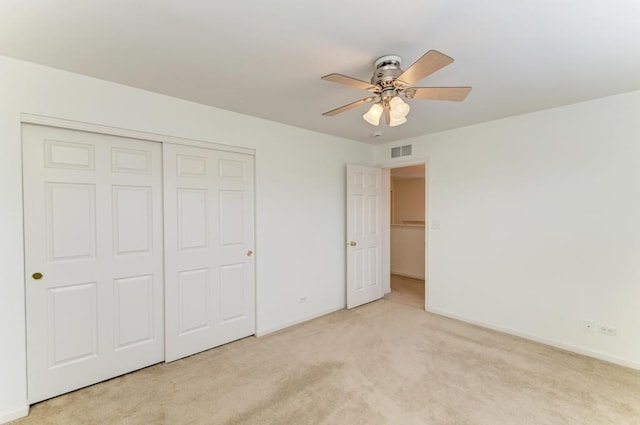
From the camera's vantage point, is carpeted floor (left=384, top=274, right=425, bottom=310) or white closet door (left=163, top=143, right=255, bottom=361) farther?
carpeted floor (left=384, top=274, right=425, bottom=310)

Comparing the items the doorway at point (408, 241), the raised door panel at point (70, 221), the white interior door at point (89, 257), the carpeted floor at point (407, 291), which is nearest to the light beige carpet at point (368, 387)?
the white interior door at point (89, 257)

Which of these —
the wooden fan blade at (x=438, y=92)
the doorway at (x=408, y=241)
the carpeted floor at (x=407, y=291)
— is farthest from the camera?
the doorway at (x=408, y=241)

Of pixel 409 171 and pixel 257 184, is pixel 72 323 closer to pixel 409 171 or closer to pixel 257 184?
pixel 257 184

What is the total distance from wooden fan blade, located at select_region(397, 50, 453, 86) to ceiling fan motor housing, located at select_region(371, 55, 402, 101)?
4.4 inches

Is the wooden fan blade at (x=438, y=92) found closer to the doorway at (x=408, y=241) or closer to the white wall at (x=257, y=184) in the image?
the white wall at (x=257, y=184)

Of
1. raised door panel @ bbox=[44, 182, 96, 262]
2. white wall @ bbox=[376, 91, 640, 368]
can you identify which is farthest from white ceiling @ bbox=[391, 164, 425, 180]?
raised door panel @ bbox=[44, 182, 96, 262]

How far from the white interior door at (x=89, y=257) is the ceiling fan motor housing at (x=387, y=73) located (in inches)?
79.9

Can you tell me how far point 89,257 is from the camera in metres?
2.31

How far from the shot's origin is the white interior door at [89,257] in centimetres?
210

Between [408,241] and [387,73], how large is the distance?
4.62 meters

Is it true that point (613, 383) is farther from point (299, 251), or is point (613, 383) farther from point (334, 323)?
point (299, 251)

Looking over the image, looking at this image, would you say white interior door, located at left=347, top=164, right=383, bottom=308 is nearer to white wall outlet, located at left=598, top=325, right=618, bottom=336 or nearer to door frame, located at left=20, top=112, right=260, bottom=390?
door frame, located at left=20, top=112, right=260, bottom=390

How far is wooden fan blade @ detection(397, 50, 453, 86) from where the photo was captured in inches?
56.6

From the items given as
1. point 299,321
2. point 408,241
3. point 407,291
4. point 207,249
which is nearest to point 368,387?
point 299,321
